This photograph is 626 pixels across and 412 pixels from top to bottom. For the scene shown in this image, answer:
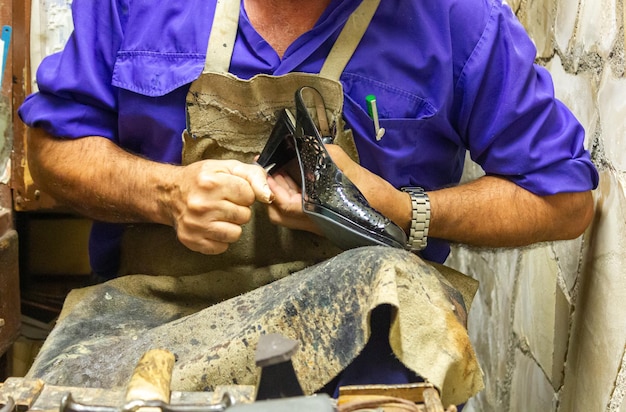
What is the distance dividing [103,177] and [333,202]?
0.41 m

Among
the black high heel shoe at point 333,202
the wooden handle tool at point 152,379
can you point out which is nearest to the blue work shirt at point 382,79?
the black high heel shoe at point 333,202

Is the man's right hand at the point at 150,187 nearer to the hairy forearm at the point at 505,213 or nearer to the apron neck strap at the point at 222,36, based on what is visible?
the apron neck strap at the point at 222,36

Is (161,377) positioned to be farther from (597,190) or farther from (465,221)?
(597,190)

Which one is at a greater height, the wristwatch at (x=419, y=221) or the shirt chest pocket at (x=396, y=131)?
the shirt chest pocket at (x=396, y=131)

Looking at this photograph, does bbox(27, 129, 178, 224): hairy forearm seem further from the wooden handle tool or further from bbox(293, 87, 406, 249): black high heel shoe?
the wooden handle tool

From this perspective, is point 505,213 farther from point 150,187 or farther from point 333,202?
point 150,187

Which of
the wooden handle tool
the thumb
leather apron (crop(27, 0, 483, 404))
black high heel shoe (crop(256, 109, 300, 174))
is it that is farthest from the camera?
black high heel shoe (crop(256, 109, 300, 174))

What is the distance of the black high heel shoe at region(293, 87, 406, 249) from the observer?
3.21 feet

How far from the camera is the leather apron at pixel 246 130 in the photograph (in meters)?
1.11

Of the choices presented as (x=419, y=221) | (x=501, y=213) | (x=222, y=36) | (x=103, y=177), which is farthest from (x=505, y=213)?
(x=103, y=177)

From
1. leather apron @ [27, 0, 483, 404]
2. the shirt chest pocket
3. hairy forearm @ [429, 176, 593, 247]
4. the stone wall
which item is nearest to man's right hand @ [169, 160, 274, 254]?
leather apron @ [27, 0, 483, 404]

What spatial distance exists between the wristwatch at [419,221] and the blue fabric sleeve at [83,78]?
1.76 feet

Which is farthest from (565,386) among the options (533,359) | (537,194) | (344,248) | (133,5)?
(133,5)

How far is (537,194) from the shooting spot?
1.17 metres
